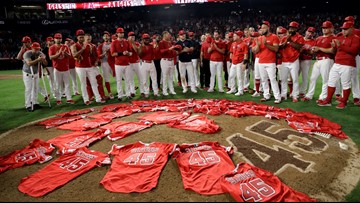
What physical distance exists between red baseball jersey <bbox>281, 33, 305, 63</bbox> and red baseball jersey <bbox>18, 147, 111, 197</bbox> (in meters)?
6.37

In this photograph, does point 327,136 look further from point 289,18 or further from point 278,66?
point 289,18

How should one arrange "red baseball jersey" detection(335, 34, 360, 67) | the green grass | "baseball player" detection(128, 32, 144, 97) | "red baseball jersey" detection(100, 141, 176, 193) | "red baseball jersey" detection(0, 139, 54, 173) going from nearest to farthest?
"red baseball jersey" detection(100, 141, 176, 193)
"red baseball jersey" detection(0, 139, 54, 173)
the green grass
"red baseball jersey" detection(335, 34, 360, 67)
"baseball player" detection(128, 32, 144, 97)

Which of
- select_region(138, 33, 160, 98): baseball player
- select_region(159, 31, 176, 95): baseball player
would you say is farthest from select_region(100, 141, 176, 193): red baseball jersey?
select_region(159, 31, 176, 95): baseball player

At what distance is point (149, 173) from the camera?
3.88 m

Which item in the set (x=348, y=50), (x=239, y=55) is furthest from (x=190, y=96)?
(x=348, y=50)

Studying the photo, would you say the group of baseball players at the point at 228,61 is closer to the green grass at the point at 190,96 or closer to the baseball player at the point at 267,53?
the baseball player at the point at 267,53

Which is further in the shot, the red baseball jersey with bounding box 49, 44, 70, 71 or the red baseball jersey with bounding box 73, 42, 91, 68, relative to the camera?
the red baseball jersey with bounding box 49, 44, 70, 71

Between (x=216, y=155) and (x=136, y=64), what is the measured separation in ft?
20.9

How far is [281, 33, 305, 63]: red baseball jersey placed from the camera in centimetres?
768

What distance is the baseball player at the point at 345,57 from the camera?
22.2 ft

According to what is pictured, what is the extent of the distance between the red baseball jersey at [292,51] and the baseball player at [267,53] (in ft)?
1.33

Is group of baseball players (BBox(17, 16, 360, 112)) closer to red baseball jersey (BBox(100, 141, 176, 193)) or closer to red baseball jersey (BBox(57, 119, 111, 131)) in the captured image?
red baseball jersey (BBox(57, 119, 111, 131))

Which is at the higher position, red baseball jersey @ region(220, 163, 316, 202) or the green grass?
the green grass

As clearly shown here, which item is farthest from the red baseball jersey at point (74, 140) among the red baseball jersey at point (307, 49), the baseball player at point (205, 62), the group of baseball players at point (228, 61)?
the red baseball jersey at point (307, 49)
